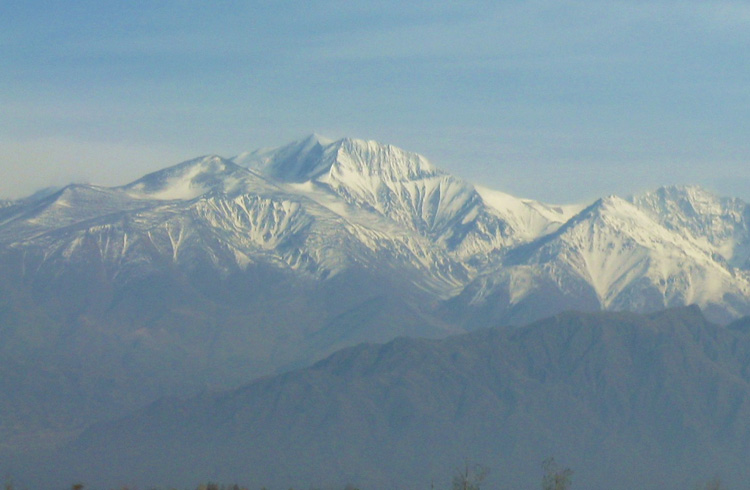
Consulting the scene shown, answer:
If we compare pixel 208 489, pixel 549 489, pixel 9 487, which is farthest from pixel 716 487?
pixel 9 487

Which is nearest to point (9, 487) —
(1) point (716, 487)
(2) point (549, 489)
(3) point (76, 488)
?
(3) point (76, 488)

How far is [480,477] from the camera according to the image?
152 m

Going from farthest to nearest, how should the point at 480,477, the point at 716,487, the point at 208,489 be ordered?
the point at 208,489 → the point at 716,487 → the point at 480,477

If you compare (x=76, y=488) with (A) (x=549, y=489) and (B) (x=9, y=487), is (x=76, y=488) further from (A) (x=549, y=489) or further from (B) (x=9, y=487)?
(A) (x=549, y=489)

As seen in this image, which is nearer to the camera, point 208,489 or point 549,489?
point 549,489

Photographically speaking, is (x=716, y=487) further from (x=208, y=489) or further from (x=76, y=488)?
(x=76, y=488)

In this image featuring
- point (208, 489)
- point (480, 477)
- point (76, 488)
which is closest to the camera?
point (76, 488)

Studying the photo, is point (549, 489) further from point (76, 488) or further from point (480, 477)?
point (76, 488)

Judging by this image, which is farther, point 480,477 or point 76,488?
point 480,477

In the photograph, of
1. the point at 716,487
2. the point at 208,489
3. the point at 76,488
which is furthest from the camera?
the point at 208,489

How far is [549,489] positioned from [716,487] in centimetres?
2910

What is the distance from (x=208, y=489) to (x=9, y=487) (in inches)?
1902

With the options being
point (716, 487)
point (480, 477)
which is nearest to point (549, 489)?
point (480, 477)

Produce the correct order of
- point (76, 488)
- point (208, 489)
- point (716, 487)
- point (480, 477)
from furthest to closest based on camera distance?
1. point (208, 489)
2. point (716, 487)
3. point (480, 477)
4. point (76, 488)
